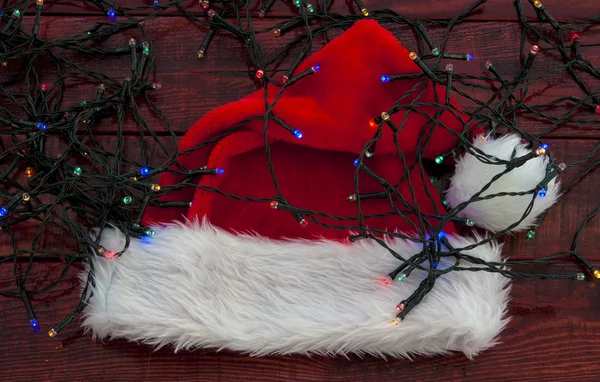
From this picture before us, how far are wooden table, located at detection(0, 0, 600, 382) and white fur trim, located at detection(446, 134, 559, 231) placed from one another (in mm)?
63

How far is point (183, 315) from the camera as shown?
671mm

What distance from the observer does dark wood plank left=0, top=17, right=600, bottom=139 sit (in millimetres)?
825

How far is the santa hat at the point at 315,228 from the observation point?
2.20 feet

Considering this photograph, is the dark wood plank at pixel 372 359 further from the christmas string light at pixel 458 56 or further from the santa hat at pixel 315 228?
the christmas string light at pixel 458 56

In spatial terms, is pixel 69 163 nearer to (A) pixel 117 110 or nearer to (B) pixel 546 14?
(A) pixel 117 110

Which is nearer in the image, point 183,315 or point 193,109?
point 183,315

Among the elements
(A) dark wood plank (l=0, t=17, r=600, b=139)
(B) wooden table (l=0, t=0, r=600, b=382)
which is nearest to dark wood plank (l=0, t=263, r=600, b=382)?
(B) wooden table (l=0, t=0, r=600, b=382)

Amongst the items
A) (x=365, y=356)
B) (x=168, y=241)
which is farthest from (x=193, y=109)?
(x=365, y=356)

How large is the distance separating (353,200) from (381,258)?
126mm

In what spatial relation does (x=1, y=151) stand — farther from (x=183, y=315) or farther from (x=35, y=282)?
(x=183, y=315)

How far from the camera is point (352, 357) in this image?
75cm

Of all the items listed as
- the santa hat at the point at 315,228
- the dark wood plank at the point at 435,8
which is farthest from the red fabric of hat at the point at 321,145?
the dark wood plank at the point at 435,8

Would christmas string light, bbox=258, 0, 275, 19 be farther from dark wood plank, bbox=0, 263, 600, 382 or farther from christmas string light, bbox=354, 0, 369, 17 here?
dark wood plank, bbox=0, 263, 600, 382

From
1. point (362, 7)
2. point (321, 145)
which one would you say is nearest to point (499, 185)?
point (321, 145)
